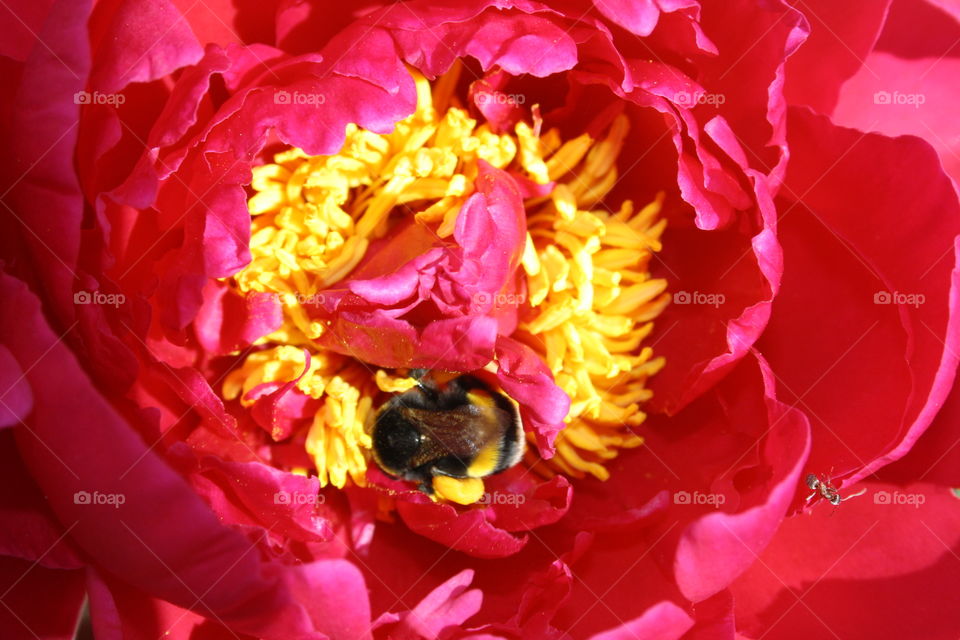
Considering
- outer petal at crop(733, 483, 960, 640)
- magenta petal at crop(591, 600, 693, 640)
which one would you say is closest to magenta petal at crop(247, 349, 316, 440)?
magenta petal at crop(591, 600, 693, 640)

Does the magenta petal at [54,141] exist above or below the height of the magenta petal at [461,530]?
above

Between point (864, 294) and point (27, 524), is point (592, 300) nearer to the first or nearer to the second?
point (864, 294)

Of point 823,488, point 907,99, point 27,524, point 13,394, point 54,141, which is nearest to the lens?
point 13,394

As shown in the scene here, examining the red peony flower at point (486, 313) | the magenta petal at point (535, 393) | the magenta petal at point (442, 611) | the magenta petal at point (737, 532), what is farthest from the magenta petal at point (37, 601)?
the magenta petal at point (737, 532)

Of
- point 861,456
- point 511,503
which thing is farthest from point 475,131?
point 861,456

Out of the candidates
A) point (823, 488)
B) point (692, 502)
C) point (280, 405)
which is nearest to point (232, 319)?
point (280, 405)

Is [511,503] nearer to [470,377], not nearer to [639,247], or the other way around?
[470,377]

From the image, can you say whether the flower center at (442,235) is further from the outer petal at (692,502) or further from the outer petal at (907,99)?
the outer petal at (907,99)
